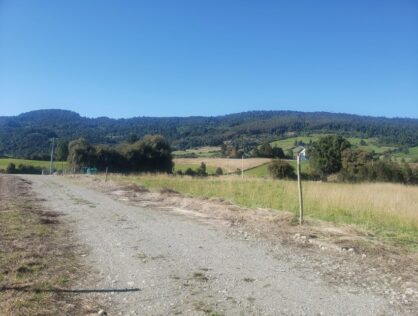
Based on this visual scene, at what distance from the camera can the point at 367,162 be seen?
59844 millimetres

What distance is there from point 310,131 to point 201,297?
500ft

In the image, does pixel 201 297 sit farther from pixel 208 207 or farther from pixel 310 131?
pixel 310 131

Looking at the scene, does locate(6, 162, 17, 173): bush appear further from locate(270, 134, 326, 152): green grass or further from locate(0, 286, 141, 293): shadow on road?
locate(0, 286, 141, 293): shadow on road

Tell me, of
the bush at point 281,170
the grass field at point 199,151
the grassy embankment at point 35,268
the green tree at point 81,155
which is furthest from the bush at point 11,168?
the grassy embankment at point 35,268

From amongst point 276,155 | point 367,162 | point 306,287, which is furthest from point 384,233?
point 276,155

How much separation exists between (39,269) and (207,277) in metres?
2.69

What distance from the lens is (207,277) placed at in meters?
6.64

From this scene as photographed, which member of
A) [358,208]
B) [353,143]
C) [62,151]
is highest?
[353,143]

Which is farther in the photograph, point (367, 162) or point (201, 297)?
point (367, 162)

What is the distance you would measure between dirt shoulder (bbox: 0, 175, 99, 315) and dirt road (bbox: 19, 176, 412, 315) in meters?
0.34

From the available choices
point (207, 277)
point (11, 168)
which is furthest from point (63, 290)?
point (11, 168)

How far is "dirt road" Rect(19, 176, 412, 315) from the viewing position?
17.4 ft

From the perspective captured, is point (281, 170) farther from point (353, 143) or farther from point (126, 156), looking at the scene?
point (353, 143)

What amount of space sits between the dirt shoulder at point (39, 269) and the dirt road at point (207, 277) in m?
0.34
